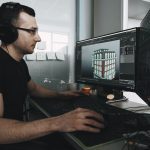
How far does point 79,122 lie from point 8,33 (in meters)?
0.66

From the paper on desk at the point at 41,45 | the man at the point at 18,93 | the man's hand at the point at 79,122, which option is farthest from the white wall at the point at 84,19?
the man's hand at the point at 79,122

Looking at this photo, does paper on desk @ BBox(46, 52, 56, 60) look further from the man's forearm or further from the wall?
the man's forearm

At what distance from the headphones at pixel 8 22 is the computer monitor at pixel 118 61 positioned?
56 cm

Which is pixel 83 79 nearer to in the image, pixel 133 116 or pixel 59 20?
pixel 59 20

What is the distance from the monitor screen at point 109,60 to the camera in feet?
3.78

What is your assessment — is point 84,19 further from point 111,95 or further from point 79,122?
point 79,122

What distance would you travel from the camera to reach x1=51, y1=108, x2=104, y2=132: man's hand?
0.71 meters

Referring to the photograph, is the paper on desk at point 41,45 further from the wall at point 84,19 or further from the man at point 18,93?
the man at point 18,93

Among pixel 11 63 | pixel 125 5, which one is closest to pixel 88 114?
pixel 11 63

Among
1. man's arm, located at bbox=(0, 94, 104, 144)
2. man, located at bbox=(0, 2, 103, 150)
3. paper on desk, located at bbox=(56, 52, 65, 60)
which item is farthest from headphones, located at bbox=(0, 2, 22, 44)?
paper on desk, located at bbox=(56, 52, 65, 60)

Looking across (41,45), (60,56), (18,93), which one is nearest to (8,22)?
(18,93)

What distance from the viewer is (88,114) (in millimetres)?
737

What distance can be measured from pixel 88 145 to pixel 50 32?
1.33 metres

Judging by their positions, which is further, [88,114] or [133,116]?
[133,116]
